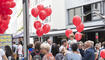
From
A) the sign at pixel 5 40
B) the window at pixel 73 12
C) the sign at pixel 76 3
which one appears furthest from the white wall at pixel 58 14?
the sign at pixel 5 40

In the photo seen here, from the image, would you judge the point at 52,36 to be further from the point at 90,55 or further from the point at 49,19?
the point at 90,55

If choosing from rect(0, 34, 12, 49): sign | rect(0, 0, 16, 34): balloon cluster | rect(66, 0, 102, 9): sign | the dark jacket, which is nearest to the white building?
rect(66, 0, 102, 9): sign

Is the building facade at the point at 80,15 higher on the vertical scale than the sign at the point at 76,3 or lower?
lower

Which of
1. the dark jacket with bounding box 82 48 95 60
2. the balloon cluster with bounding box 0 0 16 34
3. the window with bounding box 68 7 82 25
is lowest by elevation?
the dark jacket with bounding box 82 48 95 60

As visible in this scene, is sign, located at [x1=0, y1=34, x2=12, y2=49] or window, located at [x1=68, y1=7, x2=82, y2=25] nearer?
sign, located at [x1=0, y1=34, x2=12, y2=49]

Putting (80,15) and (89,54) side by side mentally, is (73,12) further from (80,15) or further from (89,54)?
(89,54)

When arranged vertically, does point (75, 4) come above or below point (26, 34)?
above

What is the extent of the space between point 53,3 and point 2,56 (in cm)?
2776

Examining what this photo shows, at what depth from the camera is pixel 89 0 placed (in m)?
28.9

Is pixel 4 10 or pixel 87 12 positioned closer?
pixel 4 10

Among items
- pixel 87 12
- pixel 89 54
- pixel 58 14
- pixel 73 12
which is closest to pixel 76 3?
pixel 73 12

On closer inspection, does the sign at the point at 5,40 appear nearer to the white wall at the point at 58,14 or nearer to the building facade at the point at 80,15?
the building facade at the point at 80,15

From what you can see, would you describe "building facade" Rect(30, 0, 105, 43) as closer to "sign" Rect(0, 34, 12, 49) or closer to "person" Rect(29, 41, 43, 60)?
"sign" Rect(0, 34, 12, 49)

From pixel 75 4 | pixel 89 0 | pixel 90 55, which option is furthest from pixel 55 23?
pixel 90 55
